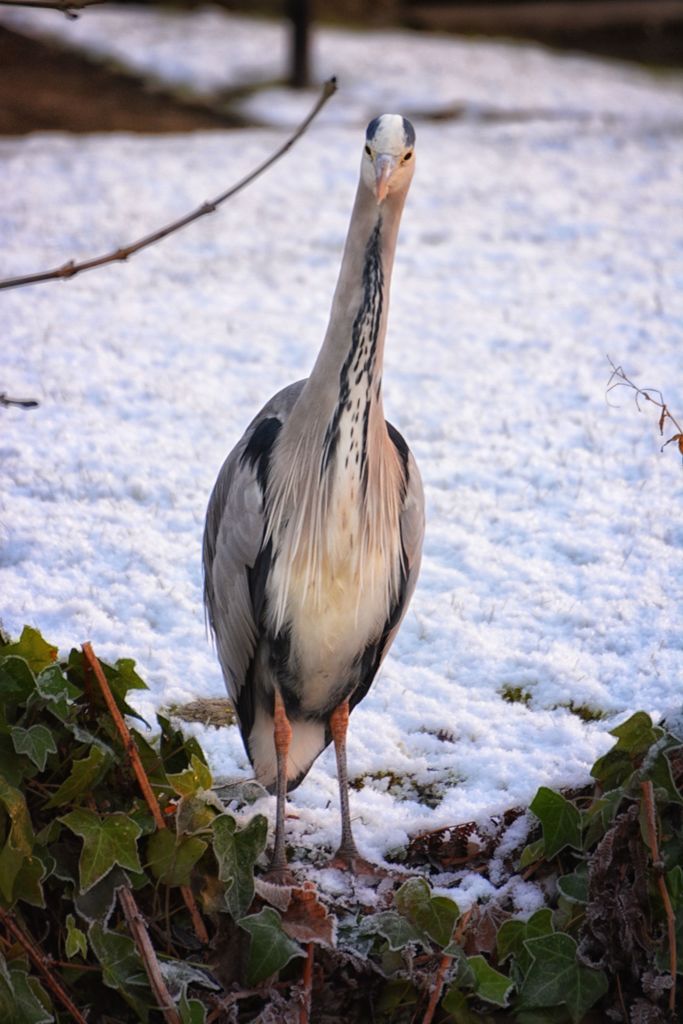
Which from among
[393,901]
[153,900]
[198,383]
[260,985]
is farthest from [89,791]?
[198,383]

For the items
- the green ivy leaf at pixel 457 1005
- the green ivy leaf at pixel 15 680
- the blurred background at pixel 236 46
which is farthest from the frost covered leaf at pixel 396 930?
the blurred background at pixel 236 46

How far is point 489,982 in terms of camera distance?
113 inches

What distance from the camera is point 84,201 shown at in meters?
8.64

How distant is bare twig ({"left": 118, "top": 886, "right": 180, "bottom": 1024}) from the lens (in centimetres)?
269

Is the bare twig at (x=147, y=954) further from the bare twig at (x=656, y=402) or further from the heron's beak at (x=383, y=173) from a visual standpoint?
the heron's beak at (x=383, y=173)

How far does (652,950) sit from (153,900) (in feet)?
3.81

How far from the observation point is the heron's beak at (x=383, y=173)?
2934 millimetres

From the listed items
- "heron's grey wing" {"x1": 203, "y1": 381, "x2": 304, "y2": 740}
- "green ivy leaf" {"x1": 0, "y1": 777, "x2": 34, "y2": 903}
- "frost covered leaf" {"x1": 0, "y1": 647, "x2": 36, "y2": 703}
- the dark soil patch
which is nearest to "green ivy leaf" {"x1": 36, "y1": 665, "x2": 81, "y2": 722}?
"frost covered leaf" {"x1": 0, "y1": 647, "x2": 36, "y2": 703}

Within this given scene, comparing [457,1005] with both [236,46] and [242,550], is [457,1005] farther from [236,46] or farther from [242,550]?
[236,46]

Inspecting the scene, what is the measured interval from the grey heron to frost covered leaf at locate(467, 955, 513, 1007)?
1.95 feet

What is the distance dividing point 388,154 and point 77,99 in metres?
9.63

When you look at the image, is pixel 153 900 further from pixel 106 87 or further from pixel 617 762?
pixel 106 87

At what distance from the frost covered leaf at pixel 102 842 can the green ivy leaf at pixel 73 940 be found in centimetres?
7

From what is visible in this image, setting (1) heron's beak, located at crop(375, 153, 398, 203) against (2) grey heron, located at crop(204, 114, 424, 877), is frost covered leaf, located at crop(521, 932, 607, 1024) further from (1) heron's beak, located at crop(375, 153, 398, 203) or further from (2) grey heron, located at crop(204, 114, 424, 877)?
(1) heron's beak, located at crop(375, 153, 398, 203)
